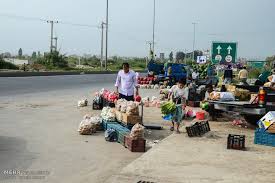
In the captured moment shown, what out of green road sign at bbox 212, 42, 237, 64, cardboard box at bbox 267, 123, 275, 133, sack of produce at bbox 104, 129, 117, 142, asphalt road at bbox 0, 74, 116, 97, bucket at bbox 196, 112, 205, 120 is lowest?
asphalt road at bbox 0, 74, 116, 97

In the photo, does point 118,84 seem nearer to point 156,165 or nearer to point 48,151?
point 48,151

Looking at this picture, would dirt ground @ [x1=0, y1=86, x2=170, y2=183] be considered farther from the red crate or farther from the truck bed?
the truck bed

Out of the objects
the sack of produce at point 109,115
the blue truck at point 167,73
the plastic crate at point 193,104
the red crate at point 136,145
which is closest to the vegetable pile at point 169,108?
the sack of produce at point 109,115

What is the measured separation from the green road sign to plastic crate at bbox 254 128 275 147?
12160mm

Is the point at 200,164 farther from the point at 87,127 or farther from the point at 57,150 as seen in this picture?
the point at 87,127

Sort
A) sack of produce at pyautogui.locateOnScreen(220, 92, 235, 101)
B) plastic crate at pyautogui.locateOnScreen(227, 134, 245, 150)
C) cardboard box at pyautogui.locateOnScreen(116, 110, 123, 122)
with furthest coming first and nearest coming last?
1. sack of produce at pyautogui.locateOnScreen(220, 92, 235, 101)
2. cardboard box at pyautogui.locateOnScreen(116, 110, 123, 122)
3. plastic crate at pyautogui.locateOnScreen(227, 134, 245, 150)

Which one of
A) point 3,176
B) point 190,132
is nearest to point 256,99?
point 190,132

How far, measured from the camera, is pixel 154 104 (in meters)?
17.8

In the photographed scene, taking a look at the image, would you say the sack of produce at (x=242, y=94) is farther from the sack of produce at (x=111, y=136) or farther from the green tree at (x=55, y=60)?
the green tree at (x=55, y=60)

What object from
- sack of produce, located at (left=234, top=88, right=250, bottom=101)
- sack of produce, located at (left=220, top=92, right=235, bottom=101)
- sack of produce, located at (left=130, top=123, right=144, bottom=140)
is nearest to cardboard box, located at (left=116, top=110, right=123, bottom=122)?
sack of produce, located at (left=130, top=123, right=144, bottom=140)

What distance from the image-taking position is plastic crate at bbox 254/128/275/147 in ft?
31.7

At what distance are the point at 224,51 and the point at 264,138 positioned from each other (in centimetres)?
1243

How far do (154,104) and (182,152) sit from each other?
30.2ft

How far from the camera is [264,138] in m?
9.78
